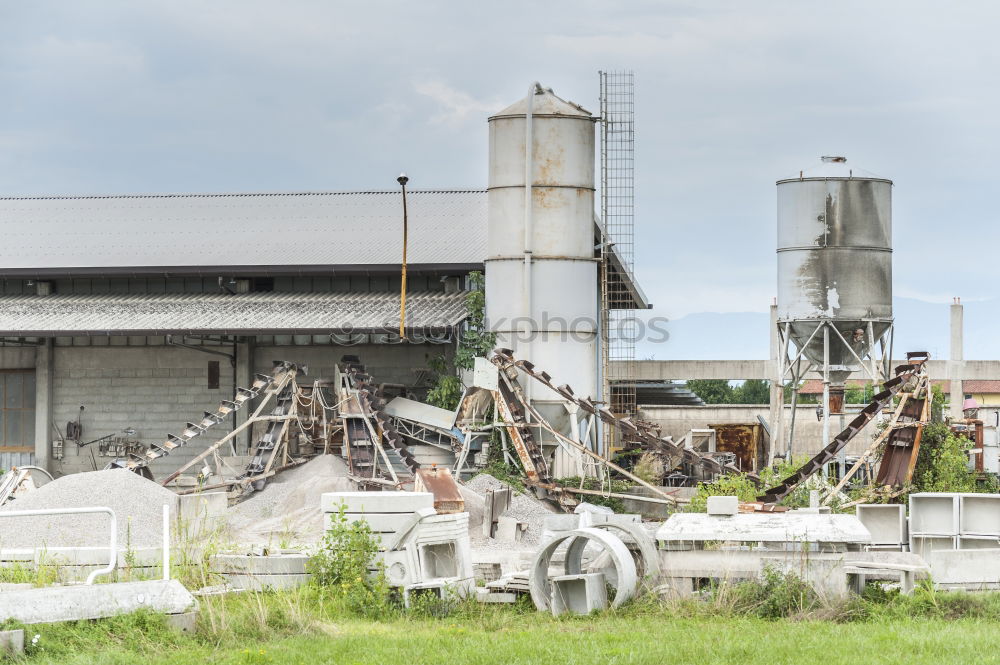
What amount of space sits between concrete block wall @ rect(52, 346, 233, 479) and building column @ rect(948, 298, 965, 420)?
1966cm

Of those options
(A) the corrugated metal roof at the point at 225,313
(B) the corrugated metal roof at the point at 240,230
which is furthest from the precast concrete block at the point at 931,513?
(B) the corrugated metal roof at the point at 240,230

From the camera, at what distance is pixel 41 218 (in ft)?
125

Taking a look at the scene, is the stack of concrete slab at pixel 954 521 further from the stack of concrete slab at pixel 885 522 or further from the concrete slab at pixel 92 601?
the concrete slab at pixel 92 601

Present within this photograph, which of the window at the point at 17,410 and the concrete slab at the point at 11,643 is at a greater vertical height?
the window at the point at 17,410

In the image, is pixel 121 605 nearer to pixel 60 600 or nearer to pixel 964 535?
pixel 60 600

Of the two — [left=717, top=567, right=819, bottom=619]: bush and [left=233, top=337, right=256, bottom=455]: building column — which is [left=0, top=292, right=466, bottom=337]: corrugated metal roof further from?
[left=717, top=567, right=819, bottom=619]: bush

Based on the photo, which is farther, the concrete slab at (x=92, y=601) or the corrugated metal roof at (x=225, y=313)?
the corrugated metal roof at (x=225, y=313)

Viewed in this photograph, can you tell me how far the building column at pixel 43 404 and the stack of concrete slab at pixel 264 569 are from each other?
1744cm

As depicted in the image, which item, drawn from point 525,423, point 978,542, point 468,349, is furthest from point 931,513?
point 468,349

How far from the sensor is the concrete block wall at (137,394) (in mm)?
31281

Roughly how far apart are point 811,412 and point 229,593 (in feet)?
78.0

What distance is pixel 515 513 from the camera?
23.6 metres

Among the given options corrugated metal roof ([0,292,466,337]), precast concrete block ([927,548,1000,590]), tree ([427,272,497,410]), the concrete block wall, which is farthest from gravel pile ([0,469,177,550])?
precast concrete block ([927,548,1000,590])

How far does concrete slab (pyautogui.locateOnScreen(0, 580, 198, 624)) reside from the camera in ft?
40.1
